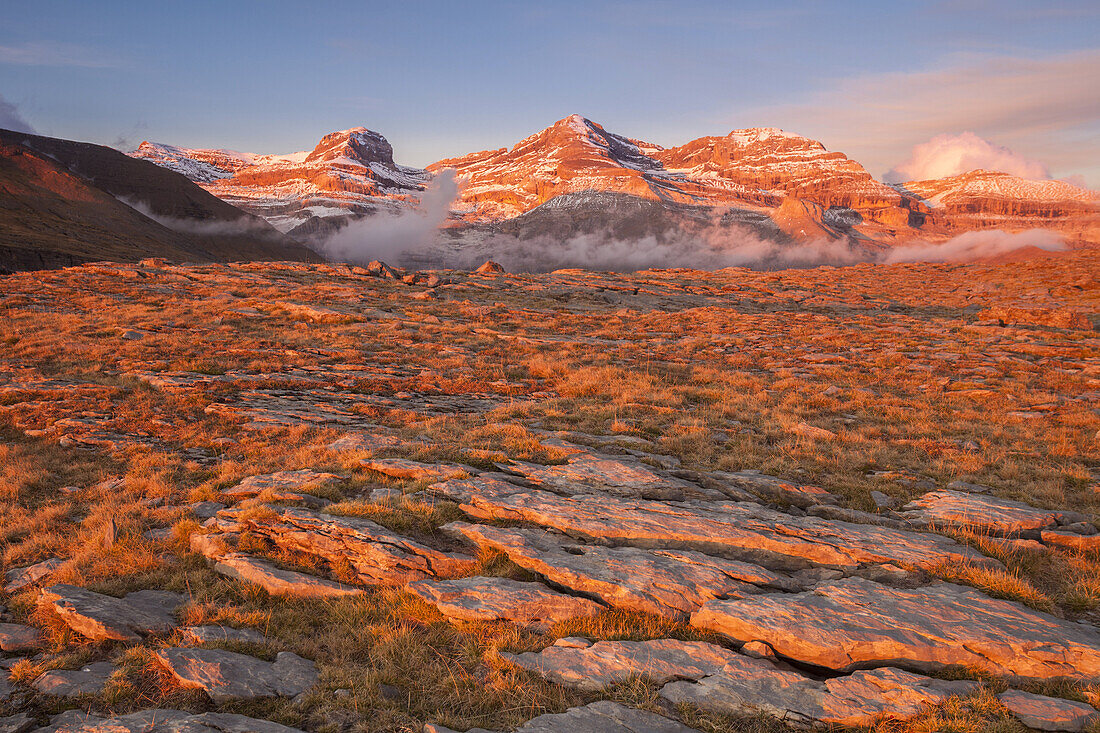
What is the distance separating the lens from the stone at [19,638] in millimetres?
5871

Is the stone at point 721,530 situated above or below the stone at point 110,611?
above

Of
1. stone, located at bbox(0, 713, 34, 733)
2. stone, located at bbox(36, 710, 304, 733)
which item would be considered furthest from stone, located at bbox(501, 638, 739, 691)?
stone, located at bbox(0, 713, 34, 733)

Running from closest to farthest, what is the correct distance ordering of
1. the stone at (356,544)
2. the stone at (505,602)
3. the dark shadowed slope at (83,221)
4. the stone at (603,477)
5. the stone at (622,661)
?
the stone at (622,661), the stone at (505,602), the stone at (356,544), the stone at (603,477), the dark shadowed slope at (83,221)

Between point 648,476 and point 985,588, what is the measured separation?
5062mm

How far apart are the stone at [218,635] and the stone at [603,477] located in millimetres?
5075

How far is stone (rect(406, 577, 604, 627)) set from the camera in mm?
6258

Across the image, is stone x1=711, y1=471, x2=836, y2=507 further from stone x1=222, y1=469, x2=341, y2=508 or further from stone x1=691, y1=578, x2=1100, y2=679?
stone x1=222, y1=469, x2=341, y2=508

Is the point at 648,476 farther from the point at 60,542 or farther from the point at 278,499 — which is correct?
the point at 60,542

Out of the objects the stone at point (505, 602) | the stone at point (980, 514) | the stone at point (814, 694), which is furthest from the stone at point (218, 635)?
the stone at point (980, 514)

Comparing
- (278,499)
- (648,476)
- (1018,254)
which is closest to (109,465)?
(278,499)

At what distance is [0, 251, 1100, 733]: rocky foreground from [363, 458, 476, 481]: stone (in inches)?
2.7

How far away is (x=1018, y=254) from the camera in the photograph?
289ft

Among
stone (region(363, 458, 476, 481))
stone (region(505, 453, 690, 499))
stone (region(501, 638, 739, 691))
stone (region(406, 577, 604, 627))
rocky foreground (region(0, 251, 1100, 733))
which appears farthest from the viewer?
stone (region(363, 458, 476, 481))

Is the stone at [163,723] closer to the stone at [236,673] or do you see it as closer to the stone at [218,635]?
the stone at [236,673]
